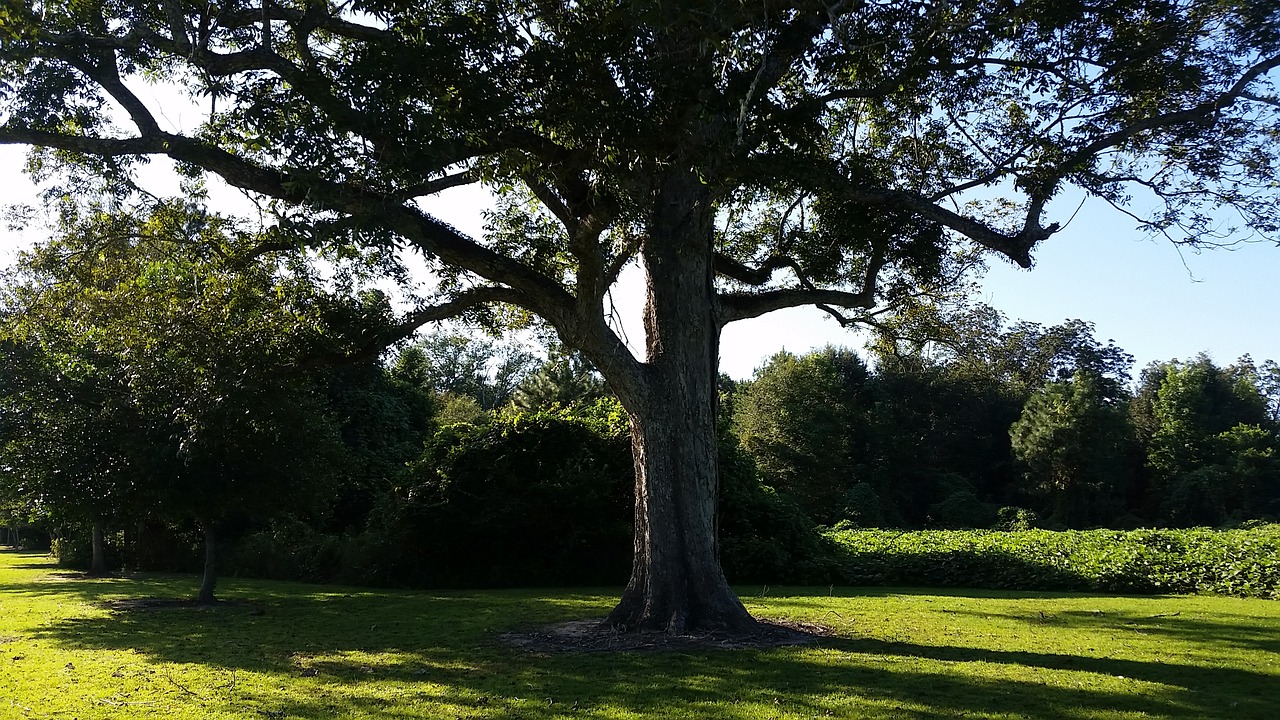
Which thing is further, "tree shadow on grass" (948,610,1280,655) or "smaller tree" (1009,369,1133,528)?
"smaller tree" (1009,369,1133,528)

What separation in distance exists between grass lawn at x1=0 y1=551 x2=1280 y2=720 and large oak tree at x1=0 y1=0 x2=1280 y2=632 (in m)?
2.23

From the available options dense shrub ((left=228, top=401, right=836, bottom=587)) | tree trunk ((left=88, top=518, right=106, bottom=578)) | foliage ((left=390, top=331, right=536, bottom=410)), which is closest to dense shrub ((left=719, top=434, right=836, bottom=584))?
dense shrub ((left=228, top=401, right=836, bottom=587))

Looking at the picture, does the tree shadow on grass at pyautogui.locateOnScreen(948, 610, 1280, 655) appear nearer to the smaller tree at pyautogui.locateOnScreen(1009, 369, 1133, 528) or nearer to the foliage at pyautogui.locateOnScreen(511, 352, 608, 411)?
the foliage at pyautogui.locateOnScreen(511, 352, 608, 411)

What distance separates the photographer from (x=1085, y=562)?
17000 millimetres

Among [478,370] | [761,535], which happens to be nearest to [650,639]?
[761,535]

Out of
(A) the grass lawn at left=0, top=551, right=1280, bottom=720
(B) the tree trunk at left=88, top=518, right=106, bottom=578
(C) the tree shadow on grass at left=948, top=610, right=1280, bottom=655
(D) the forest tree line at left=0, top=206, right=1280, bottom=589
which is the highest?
(D) the forest tree line at left=0, top=206, right=1280, bottom=589

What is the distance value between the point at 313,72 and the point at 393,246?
2136 mm

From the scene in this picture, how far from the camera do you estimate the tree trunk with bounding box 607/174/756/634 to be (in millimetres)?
10266

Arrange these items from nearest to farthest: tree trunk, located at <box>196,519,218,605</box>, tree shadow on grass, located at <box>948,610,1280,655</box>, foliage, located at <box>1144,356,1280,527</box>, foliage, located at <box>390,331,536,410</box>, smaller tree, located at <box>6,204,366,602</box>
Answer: tree shadow on grass, located at <box>948,610,1280,655</box>
smaller tree, located at <box>6,204,366,602</box>
tree trunk, located at <box>196,519,218,605</box>
foliage, located at <box>1144,356,1280,527</box>
foliage, located at <box>390,331,536,410</box>

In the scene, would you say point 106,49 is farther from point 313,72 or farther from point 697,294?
point 697,294

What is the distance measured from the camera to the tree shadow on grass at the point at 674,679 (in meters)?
6.57

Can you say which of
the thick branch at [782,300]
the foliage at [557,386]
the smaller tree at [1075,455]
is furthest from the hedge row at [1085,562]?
the smaller tree at [1075,455]

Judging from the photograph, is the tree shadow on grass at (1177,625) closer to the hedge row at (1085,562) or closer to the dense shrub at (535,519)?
the hedge row at (1085,562)

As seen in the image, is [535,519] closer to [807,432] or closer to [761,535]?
[761,535]
